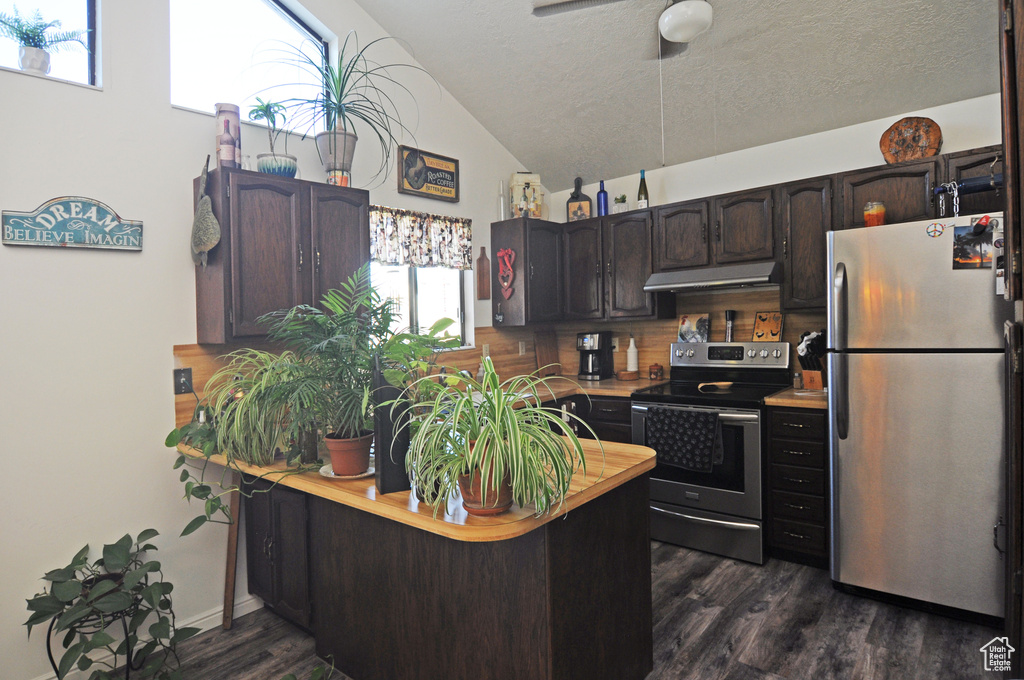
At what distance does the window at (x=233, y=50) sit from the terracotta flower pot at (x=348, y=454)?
185 cm

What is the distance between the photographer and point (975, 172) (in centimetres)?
272

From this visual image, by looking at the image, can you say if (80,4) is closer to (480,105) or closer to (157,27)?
(157,27)

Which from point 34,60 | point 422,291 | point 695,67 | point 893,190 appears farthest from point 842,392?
point 34,60

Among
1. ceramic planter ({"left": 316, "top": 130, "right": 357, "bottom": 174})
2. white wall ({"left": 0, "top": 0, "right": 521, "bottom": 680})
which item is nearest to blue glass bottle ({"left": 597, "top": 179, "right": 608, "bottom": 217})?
ceramic planter ({"left": 316, "top": 130, "right": 357, "bottom": 174})

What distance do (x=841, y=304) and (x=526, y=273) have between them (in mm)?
1990

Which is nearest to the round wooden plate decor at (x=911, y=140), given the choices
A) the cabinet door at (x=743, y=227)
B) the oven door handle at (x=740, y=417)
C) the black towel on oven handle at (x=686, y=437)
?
the cabinet door at (x=743, y=227)

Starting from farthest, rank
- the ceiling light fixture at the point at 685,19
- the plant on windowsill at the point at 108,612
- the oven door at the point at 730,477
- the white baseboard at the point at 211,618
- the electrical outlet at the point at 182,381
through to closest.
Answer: the oven door at the point at 730,477
the electrical outlet at the point at 182,381
the ceiling light fixture at the point at 685,19
the white baseboard at the point at 211,618
the plant on windowsill at the point at 108,612

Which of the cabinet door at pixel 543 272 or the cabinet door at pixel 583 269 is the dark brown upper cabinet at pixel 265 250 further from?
the cabinet door at pixel 583 269

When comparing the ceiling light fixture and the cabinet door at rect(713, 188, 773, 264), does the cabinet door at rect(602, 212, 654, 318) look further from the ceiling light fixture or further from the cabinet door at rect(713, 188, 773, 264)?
the ceiling light fixture

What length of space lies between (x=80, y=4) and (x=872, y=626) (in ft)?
13.9

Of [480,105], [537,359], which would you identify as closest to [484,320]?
[537,359]

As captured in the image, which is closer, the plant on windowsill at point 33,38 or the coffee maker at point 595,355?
the plant on windowsill at point 33,38

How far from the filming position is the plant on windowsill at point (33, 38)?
6.98ft

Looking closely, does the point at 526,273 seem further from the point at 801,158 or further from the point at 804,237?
the point at 801,158
